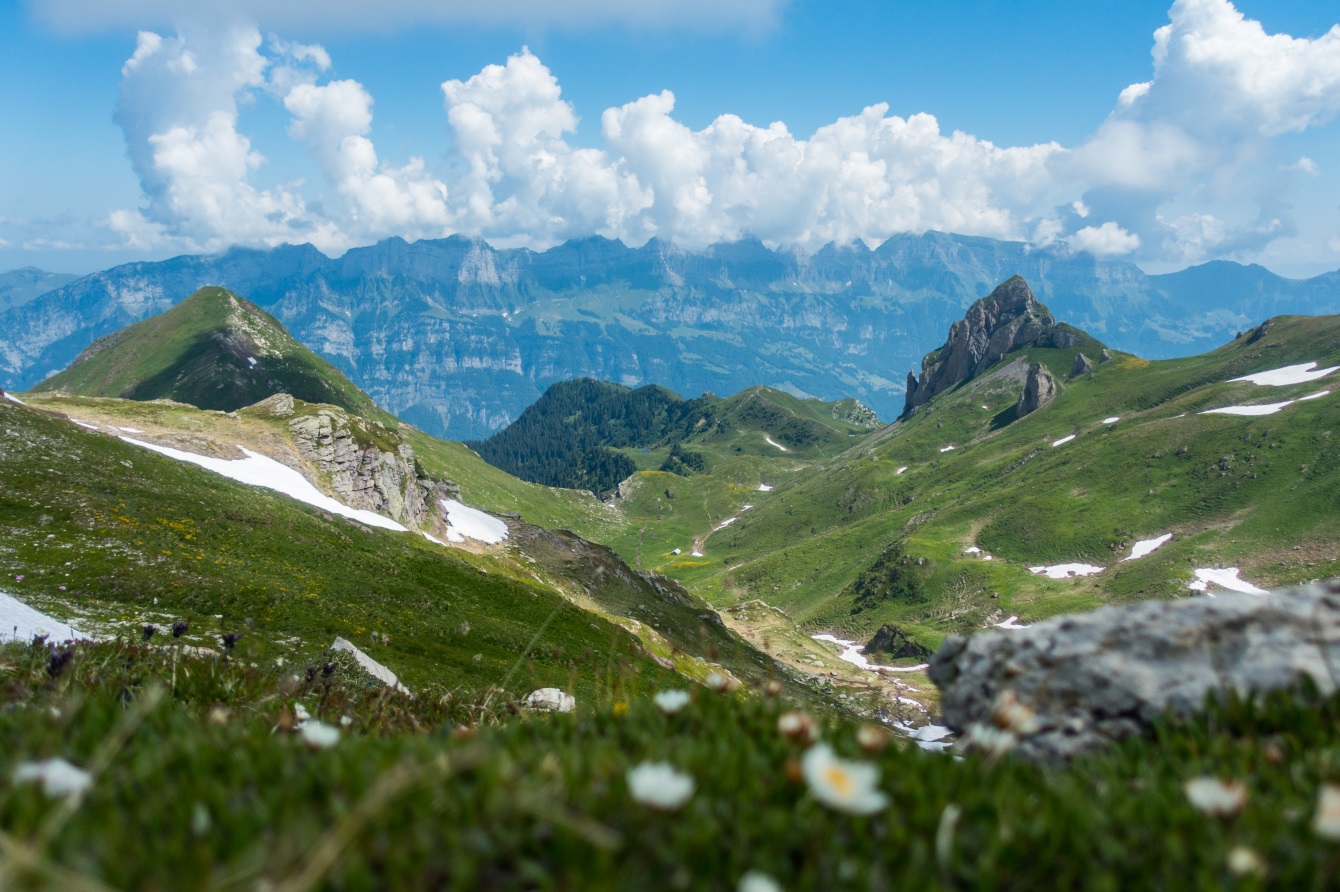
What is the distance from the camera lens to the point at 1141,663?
415 centimetres

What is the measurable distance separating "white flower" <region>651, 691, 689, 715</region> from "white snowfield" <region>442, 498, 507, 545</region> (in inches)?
2866

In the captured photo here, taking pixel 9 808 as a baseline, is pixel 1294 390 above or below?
above

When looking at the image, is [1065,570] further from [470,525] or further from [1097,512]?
[470,525]

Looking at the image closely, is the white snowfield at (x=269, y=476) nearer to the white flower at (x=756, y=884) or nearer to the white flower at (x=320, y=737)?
the white flower at (x=320, y=737)

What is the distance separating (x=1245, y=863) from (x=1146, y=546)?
132 meters

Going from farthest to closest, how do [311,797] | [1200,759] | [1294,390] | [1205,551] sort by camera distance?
[1294,390], [1205,551], [1200,759], [311,797]

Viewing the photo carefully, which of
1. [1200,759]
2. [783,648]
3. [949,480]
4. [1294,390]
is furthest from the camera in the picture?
[949,480]

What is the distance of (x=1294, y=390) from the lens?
430 ft

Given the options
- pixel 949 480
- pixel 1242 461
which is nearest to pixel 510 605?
pixel 1242 461

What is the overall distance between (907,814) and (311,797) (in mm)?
2183

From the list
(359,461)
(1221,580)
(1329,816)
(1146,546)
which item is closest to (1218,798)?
(1329,816)

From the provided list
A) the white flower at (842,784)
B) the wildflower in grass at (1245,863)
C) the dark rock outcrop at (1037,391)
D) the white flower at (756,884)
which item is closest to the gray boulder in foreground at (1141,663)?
the wildflower in grass at (1245,863)

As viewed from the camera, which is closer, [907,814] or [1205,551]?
[907,814]

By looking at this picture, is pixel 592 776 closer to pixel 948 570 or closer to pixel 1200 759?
pixel 1200 759
